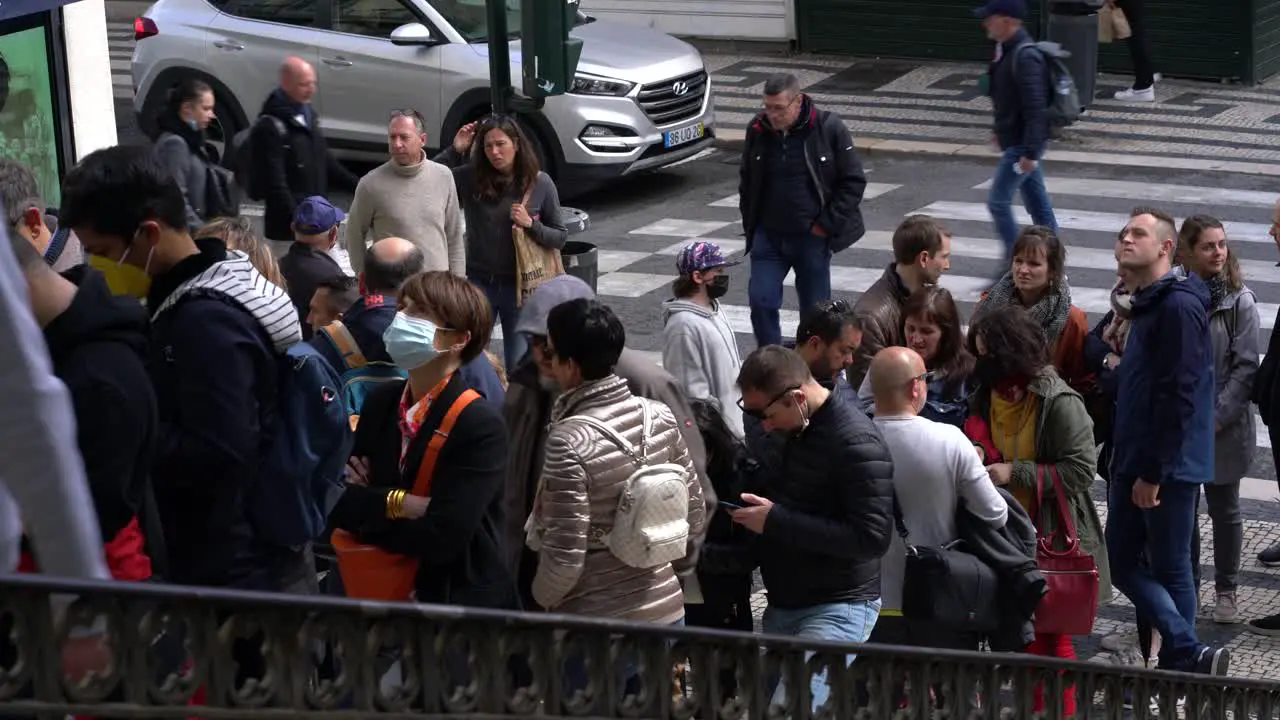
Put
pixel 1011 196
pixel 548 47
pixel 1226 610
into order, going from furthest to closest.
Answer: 1. pixel 1011 196
2. pixel 548 47
3. pixel 1226 610

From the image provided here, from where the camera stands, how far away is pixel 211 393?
14.3 ft

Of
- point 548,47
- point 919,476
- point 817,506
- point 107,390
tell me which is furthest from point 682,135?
point 107,390

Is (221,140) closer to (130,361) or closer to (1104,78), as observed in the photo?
(1104,78)

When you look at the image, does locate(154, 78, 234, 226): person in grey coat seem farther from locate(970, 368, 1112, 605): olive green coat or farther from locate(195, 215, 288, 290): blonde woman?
locate(970, 368, 1112, 605): olive green coat

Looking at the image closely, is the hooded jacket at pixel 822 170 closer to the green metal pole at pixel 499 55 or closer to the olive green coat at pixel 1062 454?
the green metal pole at pixel 499 55

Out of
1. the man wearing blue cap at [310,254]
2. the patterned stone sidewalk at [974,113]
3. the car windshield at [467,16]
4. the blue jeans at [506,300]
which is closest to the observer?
the man wearing blue cap at [310,254]

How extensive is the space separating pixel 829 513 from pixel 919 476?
0.47 m

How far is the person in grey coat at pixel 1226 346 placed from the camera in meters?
7.31

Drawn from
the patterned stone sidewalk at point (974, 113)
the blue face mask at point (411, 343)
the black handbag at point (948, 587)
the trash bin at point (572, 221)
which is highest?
the blue face mask at point (411, 343)

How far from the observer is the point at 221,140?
56.0ft

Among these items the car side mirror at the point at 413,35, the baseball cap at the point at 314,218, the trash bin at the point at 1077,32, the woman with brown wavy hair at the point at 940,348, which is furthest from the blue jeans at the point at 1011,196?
the baseball cap at the point at 314,218

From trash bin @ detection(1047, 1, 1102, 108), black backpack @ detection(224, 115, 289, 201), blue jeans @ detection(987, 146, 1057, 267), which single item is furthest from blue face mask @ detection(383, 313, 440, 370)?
trash bin @ detection(1047, 1, 1102, 108)

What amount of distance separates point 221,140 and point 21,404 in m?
15.5

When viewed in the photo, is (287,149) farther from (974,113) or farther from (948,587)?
(974,113)
